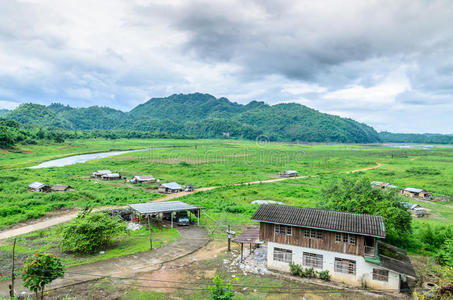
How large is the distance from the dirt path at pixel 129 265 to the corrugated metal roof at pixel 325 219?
7839mm

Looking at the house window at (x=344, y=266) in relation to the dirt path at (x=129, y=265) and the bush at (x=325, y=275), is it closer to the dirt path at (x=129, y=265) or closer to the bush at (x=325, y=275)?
the bush at (x=325, y=275)

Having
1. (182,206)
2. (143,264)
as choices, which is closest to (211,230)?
(182,206)

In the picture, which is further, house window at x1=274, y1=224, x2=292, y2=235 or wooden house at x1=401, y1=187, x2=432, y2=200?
wooden house at x1=401, y1=187, x2=432, y2=200

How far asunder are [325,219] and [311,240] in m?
1.80

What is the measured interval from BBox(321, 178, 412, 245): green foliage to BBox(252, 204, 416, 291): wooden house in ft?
12.3

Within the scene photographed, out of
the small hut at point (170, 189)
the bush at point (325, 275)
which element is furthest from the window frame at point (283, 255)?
the small hut at point (170, 189)

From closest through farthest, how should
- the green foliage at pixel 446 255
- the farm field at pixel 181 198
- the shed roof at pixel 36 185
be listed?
the green foliage at pixel 446 255, the farm field at pixel 181 198, the shed roof at pixel 36 185

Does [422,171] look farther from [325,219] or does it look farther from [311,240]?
[311,240]

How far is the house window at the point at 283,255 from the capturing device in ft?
68.5

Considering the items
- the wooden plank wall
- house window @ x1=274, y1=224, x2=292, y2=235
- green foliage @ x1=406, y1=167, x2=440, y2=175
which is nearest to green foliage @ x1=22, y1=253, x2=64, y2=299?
the wooden plank wall

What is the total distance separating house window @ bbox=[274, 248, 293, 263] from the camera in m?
20.9

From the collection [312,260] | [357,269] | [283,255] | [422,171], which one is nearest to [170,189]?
[283,255]

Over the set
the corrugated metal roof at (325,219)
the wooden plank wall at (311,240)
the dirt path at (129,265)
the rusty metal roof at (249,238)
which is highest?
the corrugated metal roof at (325,219)

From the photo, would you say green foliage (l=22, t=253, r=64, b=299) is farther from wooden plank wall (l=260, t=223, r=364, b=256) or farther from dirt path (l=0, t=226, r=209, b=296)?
wooden plank wall (l=260, t=223, r=364, b=256)
